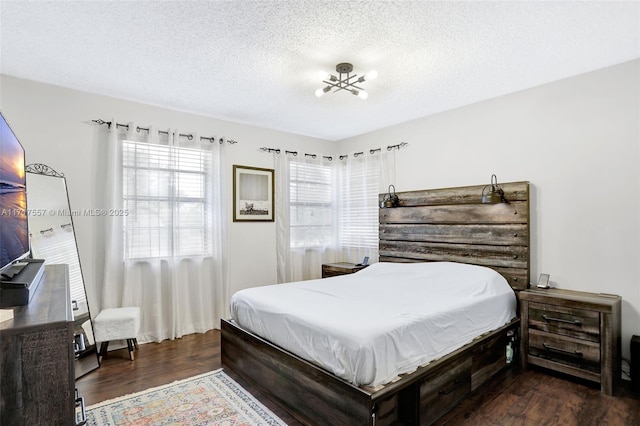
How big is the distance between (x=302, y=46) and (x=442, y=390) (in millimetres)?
2625

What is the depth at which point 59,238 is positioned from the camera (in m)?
3.09

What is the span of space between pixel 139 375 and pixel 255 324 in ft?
3.84

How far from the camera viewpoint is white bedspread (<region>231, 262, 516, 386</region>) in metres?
1.94

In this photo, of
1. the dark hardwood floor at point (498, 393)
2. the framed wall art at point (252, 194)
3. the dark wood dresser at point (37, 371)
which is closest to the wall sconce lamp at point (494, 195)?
the dark hardwood floor at point (498, 393)

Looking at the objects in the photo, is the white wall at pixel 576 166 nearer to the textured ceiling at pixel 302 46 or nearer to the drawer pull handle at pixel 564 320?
the textured ceiling at pixel 302 46

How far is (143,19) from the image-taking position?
2189mm

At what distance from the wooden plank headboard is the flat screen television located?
3628mm

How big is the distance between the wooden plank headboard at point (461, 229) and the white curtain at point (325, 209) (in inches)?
16.0

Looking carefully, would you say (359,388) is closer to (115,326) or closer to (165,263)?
(115,326)

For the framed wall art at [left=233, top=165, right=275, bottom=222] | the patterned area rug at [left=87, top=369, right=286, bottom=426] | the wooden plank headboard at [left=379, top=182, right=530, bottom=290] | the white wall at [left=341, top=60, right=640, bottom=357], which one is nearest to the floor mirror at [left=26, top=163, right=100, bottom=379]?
the patterned area rug at [left=87, top=369, right=286, bottom=426]

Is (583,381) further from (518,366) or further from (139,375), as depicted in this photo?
(139,375)

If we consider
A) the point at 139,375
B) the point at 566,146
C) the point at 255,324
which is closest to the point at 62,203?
the point at 139,375

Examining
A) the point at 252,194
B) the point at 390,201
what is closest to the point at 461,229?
the point at 390,201

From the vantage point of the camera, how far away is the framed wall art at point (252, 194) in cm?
443
